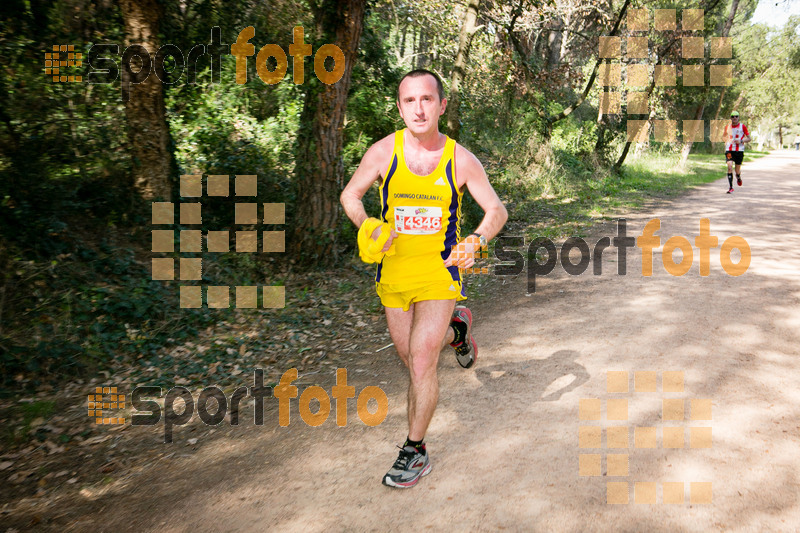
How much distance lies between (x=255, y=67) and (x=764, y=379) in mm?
9375

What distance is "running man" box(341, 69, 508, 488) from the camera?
3480mm

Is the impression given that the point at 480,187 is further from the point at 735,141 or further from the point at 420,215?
the point at 735,141

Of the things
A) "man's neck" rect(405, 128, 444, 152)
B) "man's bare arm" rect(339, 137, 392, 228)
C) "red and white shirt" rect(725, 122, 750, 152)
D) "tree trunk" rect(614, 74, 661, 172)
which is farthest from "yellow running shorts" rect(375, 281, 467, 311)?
"tree trunk" rect(614, 74, 661, 172)

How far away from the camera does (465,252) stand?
3.42 meters

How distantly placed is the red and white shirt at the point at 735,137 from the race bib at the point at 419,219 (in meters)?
17.1

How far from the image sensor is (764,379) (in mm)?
4453

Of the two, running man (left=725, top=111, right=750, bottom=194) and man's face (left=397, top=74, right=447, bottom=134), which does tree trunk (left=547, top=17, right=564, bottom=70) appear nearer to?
running man (left=725, top=111, right=750, bottom=194)

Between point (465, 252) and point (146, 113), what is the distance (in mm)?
6217

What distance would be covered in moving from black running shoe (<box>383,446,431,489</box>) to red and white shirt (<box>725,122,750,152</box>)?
1753 cm

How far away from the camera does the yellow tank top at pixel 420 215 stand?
11.5 feet

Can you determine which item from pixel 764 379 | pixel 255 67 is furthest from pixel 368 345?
pixel 255 67

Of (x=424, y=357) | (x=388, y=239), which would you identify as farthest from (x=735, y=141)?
(x=388, y=239)

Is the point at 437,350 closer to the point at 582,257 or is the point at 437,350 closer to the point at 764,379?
the point at 764,379

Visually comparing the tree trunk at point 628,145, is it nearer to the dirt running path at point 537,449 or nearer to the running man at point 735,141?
the running man at point 735,141
